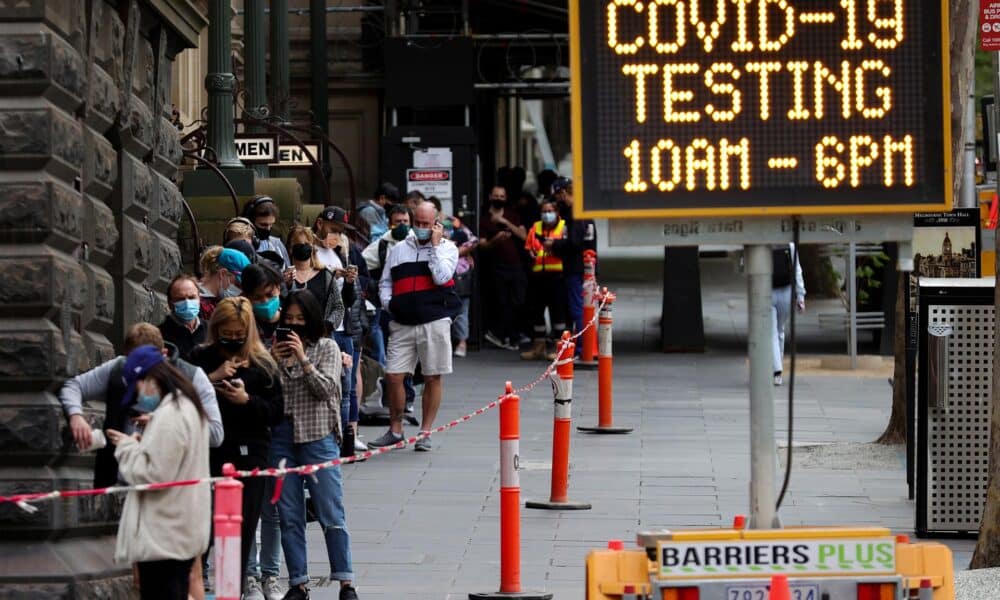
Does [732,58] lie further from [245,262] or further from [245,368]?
[245,262]

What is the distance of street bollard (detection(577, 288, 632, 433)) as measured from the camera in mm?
16375

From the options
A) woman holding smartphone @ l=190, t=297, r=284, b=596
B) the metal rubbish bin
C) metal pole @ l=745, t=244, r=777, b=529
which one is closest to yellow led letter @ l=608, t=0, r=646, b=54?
metal pole @ l=745, t=244, r=777, b=529

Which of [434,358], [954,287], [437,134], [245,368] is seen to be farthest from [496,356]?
[245,368]

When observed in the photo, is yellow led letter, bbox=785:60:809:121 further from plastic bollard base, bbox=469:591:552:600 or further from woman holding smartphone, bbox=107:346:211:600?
plastic bollard base, bbox=469:591:552:600

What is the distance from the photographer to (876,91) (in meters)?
7.11

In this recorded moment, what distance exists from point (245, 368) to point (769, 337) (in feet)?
10.0

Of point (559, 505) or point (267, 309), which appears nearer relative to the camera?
point (267, 309)

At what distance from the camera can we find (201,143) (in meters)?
19.6

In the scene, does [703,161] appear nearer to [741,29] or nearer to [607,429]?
[741,29]

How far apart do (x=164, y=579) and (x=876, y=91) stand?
3.39 m

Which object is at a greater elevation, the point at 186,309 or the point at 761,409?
the point at 186,309

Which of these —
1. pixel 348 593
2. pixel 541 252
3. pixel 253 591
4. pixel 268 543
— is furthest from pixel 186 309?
pixel 541 252

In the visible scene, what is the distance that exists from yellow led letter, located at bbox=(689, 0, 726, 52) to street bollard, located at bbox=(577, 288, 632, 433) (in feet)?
30.2

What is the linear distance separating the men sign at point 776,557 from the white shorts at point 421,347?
8.63m
